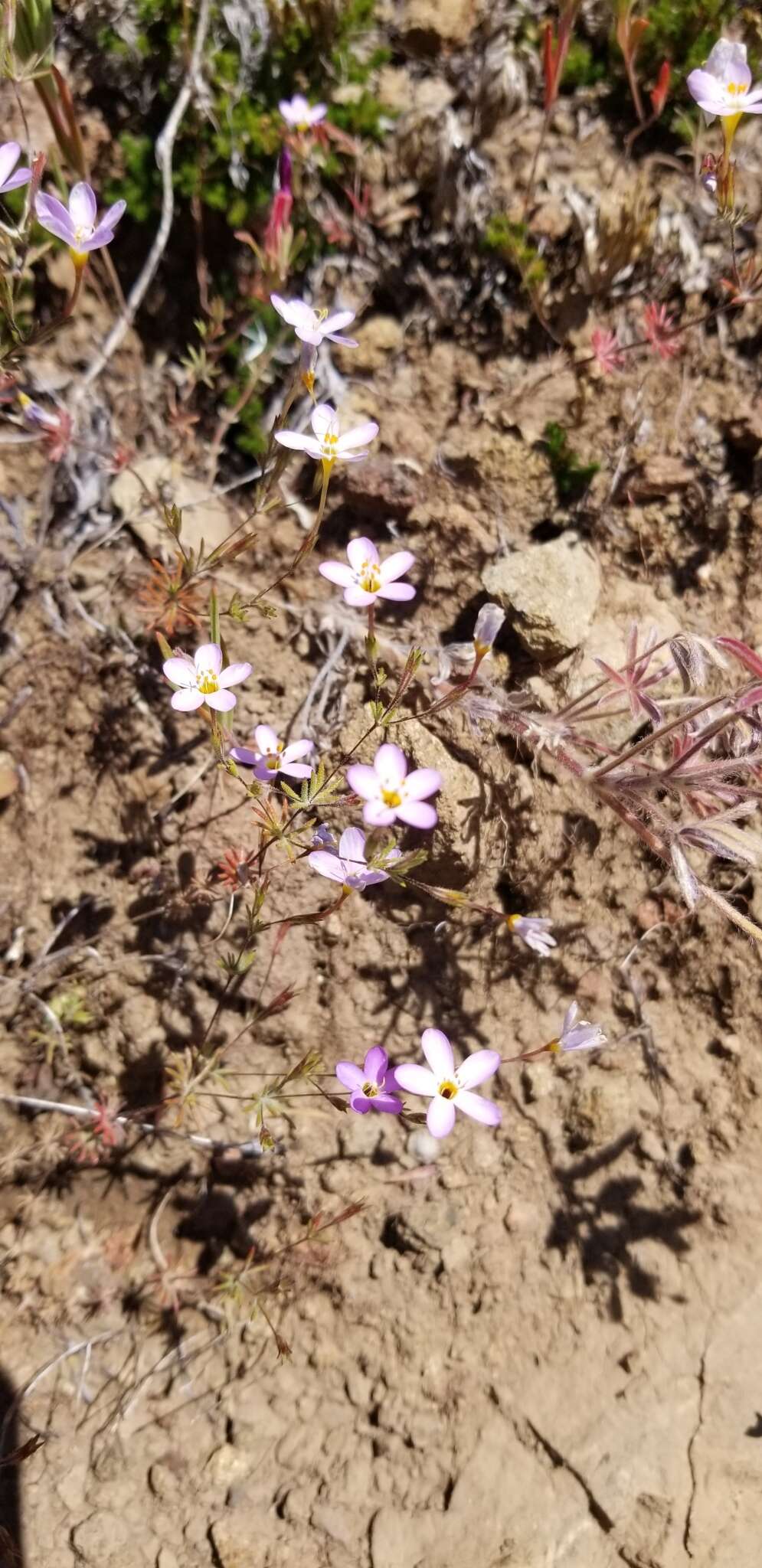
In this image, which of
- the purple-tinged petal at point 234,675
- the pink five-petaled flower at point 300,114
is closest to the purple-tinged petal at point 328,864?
the purple-tinged petal at point 234,675

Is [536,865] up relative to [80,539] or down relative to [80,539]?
down

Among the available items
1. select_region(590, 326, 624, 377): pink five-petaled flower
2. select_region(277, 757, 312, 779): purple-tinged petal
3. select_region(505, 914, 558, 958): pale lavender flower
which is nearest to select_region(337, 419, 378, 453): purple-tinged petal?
select_region(277, 757, 312, 779): purple-tinged petal

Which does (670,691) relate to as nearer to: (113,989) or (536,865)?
(536,865)

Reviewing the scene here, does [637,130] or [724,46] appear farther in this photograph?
[637,130]

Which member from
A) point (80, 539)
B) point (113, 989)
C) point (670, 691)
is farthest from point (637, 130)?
point (113, 989)

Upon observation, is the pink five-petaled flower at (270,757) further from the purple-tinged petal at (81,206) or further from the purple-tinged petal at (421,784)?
the purple-tinged petal at (81,206)

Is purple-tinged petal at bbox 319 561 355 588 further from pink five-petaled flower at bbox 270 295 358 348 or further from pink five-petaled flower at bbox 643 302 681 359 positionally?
pink five-petaled flower at bbox 643 302 681 359

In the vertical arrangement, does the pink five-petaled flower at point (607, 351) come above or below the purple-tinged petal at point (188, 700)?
above
